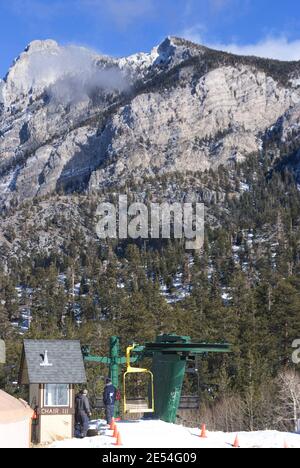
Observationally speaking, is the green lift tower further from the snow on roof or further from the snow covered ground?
the snow on roof

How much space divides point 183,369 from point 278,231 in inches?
5292

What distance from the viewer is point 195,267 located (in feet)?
465

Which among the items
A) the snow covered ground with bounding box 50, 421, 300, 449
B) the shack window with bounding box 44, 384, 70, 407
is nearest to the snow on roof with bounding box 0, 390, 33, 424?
the snow covered ground with bounding box 50, 421, 300, 449

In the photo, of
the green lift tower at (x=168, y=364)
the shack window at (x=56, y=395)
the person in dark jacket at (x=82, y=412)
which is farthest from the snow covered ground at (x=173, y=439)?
the green lift tower at (x=168, y=364)

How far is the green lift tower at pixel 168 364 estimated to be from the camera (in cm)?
3194

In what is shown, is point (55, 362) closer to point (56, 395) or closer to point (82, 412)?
point (56, 395)

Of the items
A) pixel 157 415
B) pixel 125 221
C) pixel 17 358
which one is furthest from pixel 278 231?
pixel 157 415

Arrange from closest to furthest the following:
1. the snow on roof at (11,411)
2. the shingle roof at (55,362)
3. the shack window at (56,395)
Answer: the snow on roof at (11,411) → the shack window at (56,395) → the shingle roof at (55,362)

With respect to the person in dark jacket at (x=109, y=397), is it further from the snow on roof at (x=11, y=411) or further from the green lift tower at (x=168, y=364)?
the snow on roof at (x=11, y=411)

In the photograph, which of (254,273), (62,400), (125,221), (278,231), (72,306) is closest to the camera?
(62,400)

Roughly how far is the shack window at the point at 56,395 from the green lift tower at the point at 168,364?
373cm

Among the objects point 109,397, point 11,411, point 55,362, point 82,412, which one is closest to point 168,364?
point 109,397

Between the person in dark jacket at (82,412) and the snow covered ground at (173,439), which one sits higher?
the person in dark jacket at (82,412)
